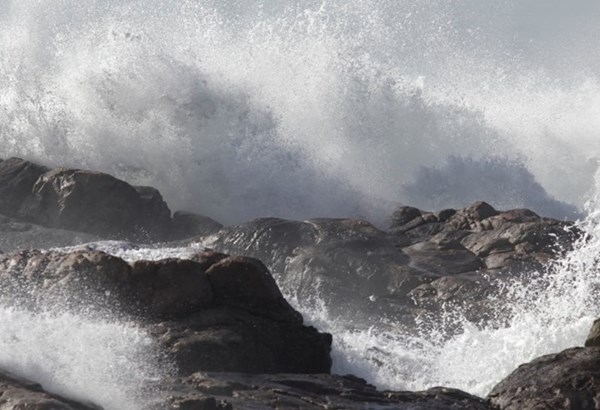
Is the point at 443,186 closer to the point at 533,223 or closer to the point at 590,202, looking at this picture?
the point at 590,202

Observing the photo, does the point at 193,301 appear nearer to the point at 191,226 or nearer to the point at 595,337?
the point at 595,337

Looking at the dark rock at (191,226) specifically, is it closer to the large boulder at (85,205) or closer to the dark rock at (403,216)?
the large boulder at (85,205)

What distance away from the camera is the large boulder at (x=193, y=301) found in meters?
12.0

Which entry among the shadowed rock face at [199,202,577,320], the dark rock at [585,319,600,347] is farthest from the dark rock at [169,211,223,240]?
the dark rock at [585,319,600,347]

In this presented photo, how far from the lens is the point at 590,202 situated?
3350cm

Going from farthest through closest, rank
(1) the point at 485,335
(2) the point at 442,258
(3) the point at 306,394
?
(2) the point at 442,258
(1) the point at 485,335
(3) the point at 306,394

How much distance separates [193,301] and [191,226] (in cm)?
925

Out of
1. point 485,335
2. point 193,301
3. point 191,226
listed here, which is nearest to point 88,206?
point 191,226

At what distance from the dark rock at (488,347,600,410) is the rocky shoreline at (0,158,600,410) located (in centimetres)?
2

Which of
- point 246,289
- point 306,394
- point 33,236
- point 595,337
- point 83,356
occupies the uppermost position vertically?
point 33,236

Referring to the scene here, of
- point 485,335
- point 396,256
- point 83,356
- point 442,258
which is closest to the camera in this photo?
point 83,356

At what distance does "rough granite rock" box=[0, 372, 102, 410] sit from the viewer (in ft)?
30.1

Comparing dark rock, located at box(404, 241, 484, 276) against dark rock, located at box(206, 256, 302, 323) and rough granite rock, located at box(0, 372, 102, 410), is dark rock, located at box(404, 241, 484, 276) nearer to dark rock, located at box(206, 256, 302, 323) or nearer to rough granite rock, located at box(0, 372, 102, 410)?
dark rock, located at box(206, 256, 302, 323)

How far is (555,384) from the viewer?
1105 cm
